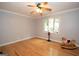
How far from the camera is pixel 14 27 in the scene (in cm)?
142

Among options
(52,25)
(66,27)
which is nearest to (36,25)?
(52,25)

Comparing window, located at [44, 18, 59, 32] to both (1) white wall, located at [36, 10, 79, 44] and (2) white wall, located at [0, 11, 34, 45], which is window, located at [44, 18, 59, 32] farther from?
(2) white wall, located at [0, 11, 34, 45]

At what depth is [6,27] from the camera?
1.30 m

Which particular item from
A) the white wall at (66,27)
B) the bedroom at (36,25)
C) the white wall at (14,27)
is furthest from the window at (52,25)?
the white wall at (14,27)

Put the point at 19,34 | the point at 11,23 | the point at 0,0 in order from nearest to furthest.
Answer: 1. the point at 0,0
2. the point at 11,23
3. the point at 19,34

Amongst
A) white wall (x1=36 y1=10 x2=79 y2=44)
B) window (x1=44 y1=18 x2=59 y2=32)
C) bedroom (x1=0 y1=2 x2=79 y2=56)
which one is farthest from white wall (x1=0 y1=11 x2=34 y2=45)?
window (x1=44 y1=18 x2=59 y2=32)

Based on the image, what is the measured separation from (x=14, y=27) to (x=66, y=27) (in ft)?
3.85

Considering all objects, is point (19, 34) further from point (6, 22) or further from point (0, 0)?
point (0, 0)

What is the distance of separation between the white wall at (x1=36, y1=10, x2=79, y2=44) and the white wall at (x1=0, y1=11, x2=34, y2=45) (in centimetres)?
21

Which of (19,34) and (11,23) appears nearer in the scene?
(11,23)

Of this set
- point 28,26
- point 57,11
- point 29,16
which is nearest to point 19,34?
point 28,26

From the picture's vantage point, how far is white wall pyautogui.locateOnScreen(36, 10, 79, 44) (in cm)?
143

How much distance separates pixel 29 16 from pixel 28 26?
23cm

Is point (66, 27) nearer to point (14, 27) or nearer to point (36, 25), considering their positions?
point (36, 25)
